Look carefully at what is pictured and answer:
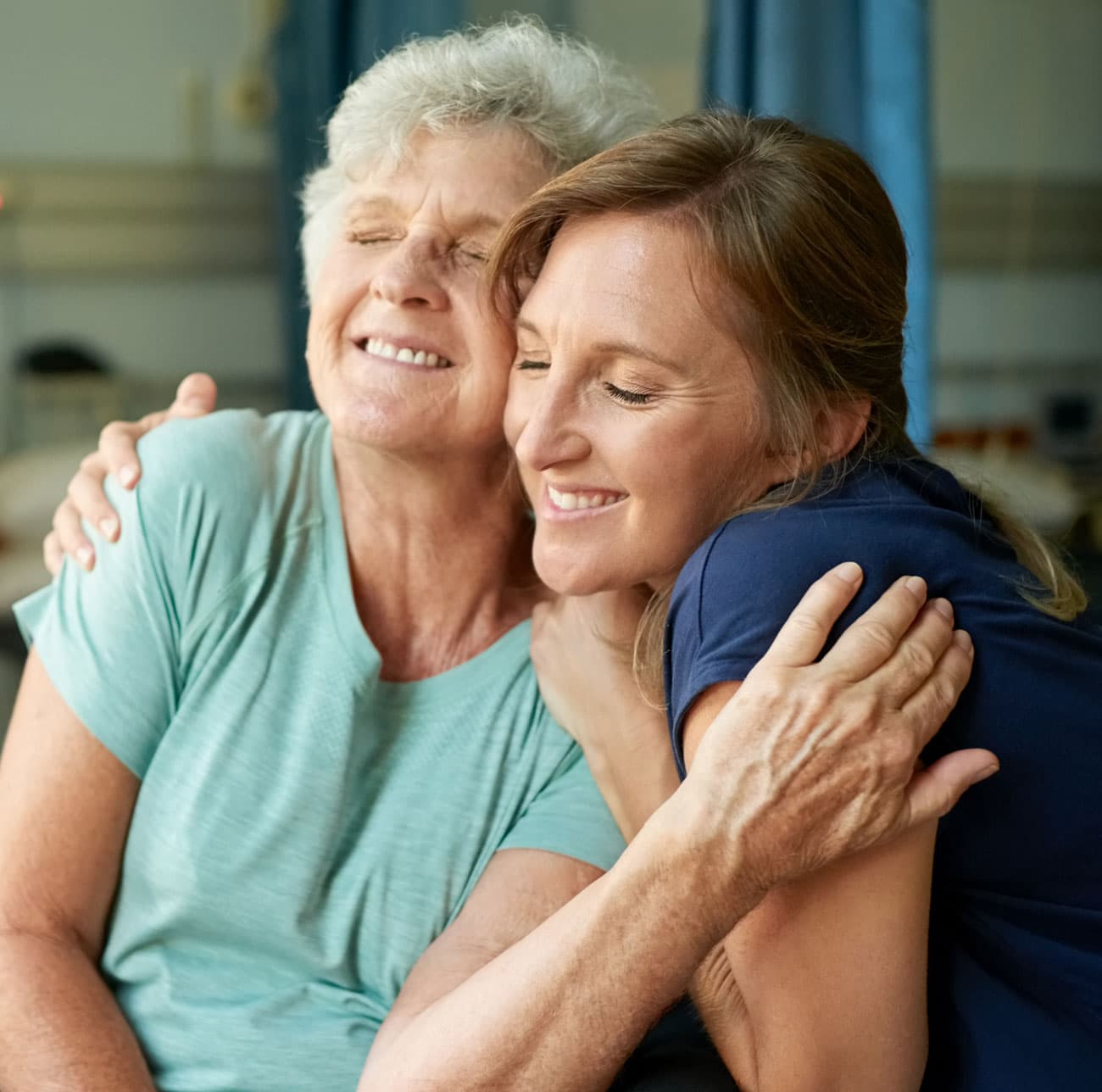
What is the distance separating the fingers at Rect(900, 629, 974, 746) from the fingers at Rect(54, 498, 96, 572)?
30.9 inches

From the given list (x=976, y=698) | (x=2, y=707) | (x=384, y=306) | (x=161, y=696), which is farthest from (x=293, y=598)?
(x=2, y=707)

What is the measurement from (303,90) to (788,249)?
2562mm

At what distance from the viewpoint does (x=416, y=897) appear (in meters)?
1.28

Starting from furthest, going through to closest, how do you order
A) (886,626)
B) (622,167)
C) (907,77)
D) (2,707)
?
(2,707) < (907,77) < (622,167) < (886,626)

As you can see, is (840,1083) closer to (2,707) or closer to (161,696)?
(161,696)

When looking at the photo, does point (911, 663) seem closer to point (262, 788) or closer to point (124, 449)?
point (262, 788)

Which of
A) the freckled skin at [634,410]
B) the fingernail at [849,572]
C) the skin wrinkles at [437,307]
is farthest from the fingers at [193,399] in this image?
the fingernail at [849,572]

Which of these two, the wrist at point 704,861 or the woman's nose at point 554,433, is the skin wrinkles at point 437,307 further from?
the wrist at point 704,861

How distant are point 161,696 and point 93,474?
256 millimetres

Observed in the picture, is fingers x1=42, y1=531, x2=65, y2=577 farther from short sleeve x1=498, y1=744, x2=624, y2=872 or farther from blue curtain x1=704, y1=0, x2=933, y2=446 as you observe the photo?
blue curtain x1=704, y1=0, x2=933, y2=446

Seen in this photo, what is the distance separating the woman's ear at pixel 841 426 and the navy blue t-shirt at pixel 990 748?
7cm

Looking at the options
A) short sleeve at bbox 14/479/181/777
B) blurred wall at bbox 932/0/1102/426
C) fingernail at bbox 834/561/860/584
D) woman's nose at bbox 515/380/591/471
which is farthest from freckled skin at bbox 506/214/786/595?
blurred wall at bbox 932/0/1102/426

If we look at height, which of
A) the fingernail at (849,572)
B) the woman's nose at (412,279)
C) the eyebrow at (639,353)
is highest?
the woman's nose at (412,279)

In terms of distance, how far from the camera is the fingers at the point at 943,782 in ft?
3.10
